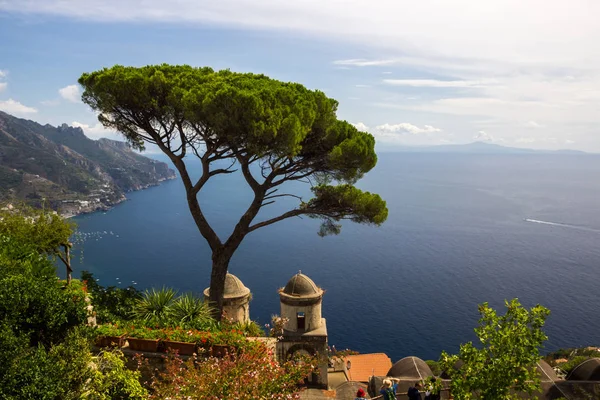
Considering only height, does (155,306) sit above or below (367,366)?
above

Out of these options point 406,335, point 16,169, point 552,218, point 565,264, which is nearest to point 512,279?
point 565,264

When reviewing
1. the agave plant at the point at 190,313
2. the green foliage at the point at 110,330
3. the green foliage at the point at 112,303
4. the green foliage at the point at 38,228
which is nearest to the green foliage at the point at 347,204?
the agave plant at the point at 190,313

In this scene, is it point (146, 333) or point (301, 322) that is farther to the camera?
point (301, 322)

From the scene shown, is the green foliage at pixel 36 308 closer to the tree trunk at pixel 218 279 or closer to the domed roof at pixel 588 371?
the tree trunk at pixel 218 279

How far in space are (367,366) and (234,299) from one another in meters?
23.6

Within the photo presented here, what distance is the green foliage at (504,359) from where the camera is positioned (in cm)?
809

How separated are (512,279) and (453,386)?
251 ft

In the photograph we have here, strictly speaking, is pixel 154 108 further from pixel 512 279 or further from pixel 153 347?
pixel 512 279

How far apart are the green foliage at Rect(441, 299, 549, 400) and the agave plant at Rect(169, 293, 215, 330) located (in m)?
7.26

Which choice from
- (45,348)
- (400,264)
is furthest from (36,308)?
(400,264)

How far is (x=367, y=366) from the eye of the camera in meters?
36.5

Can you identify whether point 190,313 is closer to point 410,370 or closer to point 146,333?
point 146,333

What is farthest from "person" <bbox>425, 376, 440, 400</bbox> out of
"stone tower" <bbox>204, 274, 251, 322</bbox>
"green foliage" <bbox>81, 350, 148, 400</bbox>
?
"stone tower" <bbox>204, 274, 251, 322</bbox>

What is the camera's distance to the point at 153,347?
34.2ft
